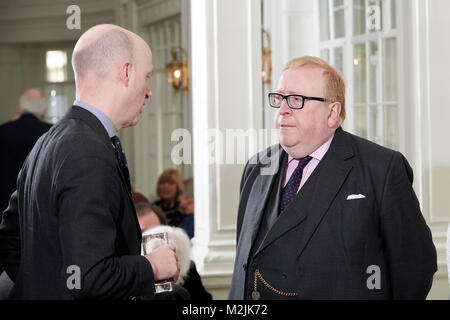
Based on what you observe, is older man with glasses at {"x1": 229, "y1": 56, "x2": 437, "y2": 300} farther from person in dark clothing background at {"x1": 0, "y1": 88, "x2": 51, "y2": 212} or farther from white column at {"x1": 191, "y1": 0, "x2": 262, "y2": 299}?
person in dark clothing background at {"x1": 0, "y1": 88, "x2": 51, "y2": 212}

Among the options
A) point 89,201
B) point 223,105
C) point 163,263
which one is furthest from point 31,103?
point 89,201

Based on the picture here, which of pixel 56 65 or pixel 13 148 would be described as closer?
pixel 13 148

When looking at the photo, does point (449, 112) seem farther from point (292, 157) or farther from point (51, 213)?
point (51, 213)

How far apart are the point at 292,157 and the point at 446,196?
1964 mm

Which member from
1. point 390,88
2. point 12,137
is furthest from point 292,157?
point 12,137

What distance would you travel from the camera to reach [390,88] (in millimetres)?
4875

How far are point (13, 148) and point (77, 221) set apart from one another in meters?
3.75

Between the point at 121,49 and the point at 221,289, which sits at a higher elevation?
the point at 121,49

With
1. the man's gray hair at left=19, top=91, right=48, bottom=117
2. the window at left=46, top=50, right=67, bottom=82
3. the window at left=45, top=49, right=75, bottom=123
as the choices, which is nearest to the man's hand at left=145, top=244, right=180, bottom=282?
the man's gray hair at left=19, top=91, right=48, bottom=117

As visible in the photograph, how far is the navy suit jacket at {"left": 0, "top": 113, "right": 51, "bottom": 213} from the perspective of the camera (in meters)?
4.88

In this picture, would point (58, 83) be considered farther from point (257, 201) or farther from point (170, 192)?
point (257, 201)

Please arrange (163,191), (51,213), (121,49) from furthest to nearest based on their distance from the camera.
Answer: (163,191)
(121,49)
(51,213)

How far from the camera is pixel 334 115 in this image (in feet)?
7.75

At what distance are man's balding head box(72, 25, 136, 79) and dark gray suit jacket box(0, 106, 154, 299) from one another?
0.35ft
